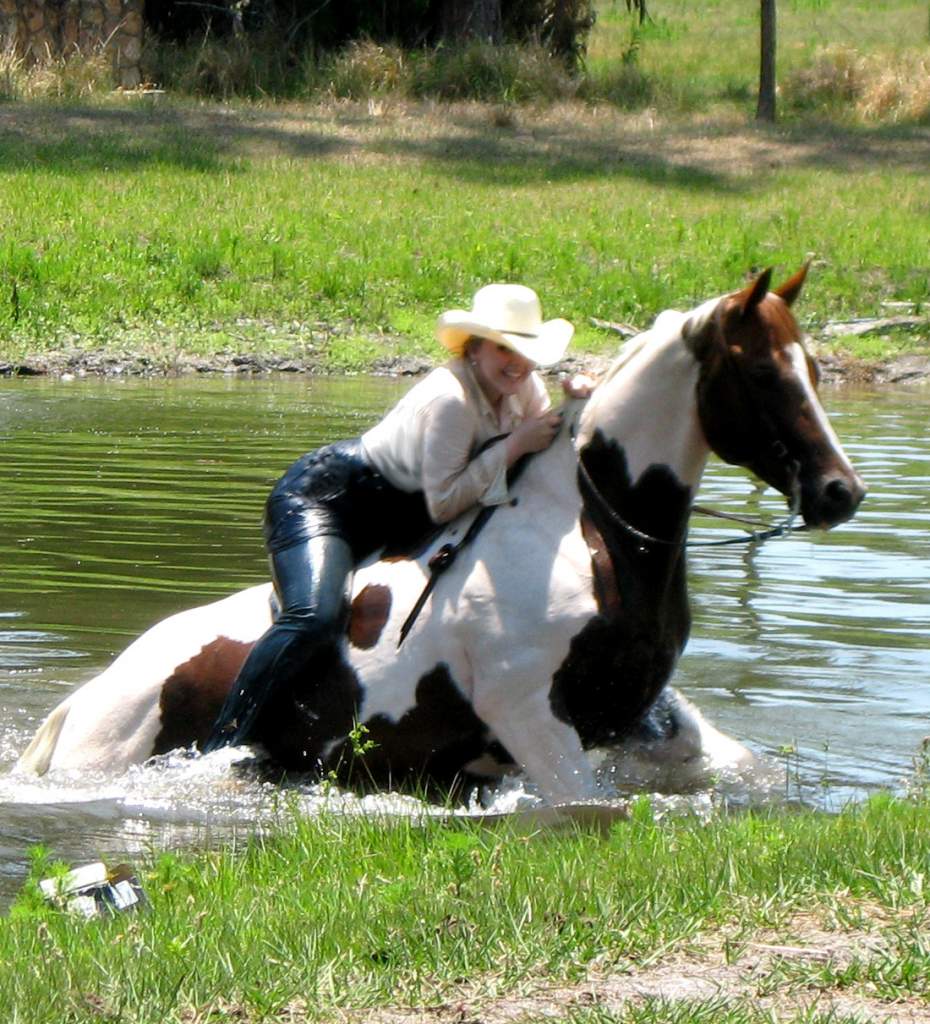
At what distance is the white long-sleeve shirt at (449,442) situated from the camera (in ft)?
21.7

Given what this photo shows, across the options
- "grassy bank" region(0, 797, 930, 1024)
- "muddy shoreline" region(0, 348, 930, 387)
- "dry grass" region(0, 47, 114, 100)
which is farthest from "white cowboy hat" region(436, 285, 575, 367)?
"dry grass" region(0, 47, 114, 100)

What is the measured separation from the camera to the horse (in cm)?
632

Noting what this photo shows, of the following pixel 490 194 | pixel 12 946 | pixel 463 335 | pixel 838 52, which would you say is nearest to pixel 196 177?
pixel 490 194

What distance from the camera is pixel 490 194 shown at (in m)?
28.4

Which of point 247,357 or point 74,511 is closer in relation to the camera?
point 74,511

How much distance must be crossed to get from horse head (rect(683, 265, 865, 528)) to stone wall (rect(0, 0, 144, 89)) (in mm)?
30873

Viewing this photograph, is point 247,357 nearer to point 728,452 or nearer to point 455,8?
point 728,452

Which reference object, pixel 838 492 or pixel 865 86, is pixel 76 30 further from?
pixel 838 492

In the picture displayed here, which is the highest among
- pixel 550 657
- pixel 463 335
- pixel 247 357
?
pixel 463 335

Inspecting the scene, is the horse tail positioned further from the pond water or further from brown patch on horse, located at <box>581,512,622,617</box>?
brown patch on horse, located at <box>581,512,622,617</box>

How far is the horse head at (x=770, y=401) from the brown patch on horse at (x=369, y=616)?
1.24m

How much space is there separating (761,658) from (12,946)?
5430 mm

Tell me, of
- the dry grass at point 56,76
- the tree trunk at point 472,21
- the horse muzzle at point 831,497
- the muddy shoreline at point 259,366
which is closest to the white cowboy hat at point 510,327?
the horse muzzle at point 831,497

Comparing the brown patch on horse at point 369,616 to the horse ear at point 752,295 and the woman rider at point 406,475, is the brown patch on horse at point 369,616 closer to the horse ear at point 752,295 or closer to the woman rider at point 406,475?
the woman rider at point 406,475
